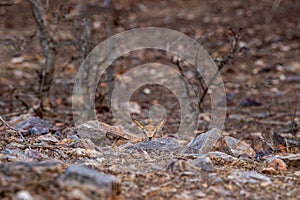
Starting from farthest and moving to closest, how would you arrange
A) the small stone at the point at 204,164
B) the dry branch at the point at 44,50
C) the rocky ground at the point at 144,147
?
the dry branch at the point at 44,50 < the small stone at the point at 204,164 < the rocky ground at the point at 144,147

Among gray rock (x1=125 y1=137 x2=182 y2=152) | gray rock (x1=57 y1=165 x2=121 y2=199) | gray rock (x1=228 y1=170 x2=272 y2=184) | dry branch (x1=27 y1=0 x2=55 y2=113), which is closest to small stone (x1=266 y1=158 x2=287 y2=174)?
gray rock (x1=228 y1=170 x2=272 y2=184)

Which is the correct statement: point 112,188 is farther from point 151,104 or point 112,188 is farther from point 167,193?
point 151,104

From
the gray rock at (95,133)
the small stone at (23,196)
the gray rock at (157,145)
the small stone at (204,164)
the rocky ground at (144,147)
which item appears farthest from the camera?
the gray rock at (95,133)

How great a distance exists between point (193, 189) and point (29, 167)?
80cm

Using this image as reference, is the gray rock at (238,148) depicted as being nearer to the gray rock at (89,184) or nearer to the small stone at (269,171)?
the small stone at (269,171)

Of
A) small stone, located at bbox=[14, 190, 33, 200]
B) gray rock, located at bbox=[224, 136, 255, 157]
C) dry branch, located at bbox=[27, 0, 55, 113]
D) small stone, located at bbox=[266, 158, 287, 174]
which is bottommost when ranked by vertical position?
small stone, located at bbox=[14, 190, 33, 200]

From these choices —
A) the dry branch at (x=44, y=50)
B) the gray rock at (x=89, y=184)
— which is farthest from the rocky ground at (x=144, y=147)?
the dry branch at (x=44, y=50)

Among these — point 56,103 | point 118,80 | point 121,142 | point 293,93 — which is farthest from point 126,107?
point 293,93

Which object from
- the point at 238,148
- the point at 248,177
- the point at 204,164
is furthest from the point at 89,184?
the point at 238,148

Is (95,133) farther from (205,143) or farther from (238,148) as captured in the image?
(238,148)

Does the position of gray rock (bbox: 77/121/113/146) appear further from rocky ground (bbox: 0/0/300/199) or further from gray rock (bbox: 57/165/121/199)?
gray rock (bbox: 57/165/121/199)

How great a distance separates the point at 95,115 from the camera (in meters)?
5.41

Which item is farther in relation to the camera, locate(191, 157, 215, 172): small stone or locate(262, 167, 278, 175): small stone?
locate(262, 167, 278, 175): small stone

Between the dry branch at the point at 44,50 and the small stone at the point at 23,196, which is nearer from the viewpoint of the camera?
the small stone at the point at 23,196
